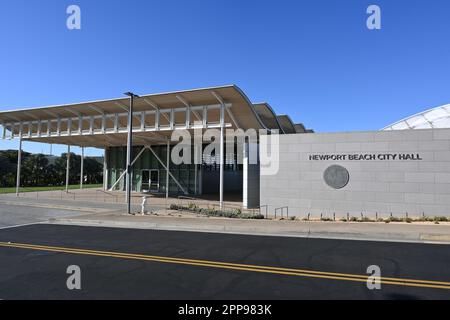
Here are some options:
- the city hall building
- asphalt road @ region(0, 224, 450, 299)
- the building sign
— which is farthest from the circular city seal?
asphalt road @ region(0, 224, 450, 299)

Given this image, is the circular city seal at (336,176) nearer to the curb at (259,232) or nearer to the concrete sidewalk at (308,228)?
the concrete sidewalk at (308,228)

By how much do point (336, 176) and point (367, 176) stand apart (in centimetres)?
151

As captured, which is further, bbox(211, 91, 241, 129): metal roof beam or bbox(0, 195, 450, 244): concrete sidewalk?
bbox(211, 91, 241, 129): metal roof beam

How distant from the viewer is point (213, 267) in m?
7.40

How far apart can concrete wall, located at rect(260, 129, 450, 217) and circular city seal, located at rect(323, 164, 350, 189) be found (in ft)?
0.55

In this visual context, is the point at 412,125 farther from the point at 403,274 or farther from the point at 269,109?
the point at 403,274

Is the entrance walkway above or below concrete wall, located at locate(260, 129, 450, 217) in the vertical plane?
below

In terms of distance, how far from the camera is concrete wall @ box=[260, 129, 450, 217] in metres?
15.5

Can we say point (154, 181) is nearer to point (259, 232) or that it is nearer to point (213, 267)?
point (259, 232)

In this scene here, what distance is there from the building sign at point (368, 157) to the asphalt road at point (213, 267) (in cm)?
761

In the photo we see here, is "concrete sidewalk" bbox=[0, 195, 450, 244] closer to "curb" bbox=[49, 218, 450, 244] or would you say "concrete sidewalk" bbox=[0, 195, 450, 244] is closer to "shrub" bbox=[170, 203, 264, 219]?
"curb" bbox=[49, 218, 450, 244]

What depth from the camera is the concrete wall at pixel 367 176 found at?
15.5 meters

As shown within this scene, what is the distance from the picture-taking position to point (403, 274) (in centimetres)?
Result: 671

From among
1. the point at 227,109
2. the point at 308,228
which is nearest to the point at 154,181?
the point at 227,109
